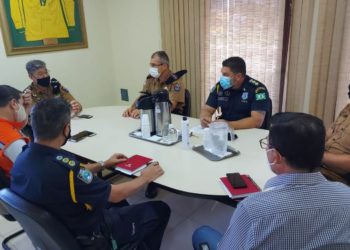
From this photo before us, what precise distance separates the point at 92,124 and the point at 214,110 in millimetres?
1027

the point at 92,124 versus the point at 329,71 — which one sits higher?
the point at 329,71

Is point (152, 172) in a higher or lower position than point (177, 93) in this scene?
lower

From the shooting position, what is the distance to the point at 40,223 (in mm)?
1103

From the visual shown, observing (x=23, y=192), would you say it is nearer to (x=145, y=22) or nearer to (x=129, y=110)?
(x=129, y=110)

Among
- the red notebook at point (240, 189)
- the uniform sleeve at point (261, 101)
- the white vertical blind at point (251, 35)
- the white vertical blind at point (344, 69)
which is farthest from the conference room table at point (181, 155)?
the white vertical blind at point (251, 35)

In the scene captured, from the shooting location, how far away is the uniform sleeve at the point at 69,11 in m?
3.52

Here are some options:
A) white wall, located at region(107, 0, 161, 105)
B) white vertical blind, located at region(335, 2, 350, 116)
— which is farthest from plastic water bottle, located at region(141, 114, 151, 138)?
white wall, located at region(107, 0, 161, 105)

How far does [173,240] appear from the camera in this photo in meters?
2.13

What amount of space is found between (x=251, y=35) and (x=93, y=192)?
2.31 meters

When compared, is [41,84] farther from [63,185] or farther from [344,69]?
[344,69]

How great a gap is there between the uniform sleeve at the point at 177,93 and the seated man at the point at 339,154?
1.32m

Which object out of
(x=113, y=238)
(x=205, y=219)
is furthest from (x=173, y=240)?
(x=113, y=238)

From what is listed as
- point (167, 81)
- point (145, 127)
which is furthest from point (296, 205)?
point (167, 81)

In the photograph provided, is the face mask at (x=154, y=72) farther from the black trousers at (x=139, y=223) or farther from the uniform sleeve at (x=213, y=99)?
the black trousers at (x=139, y=223)
